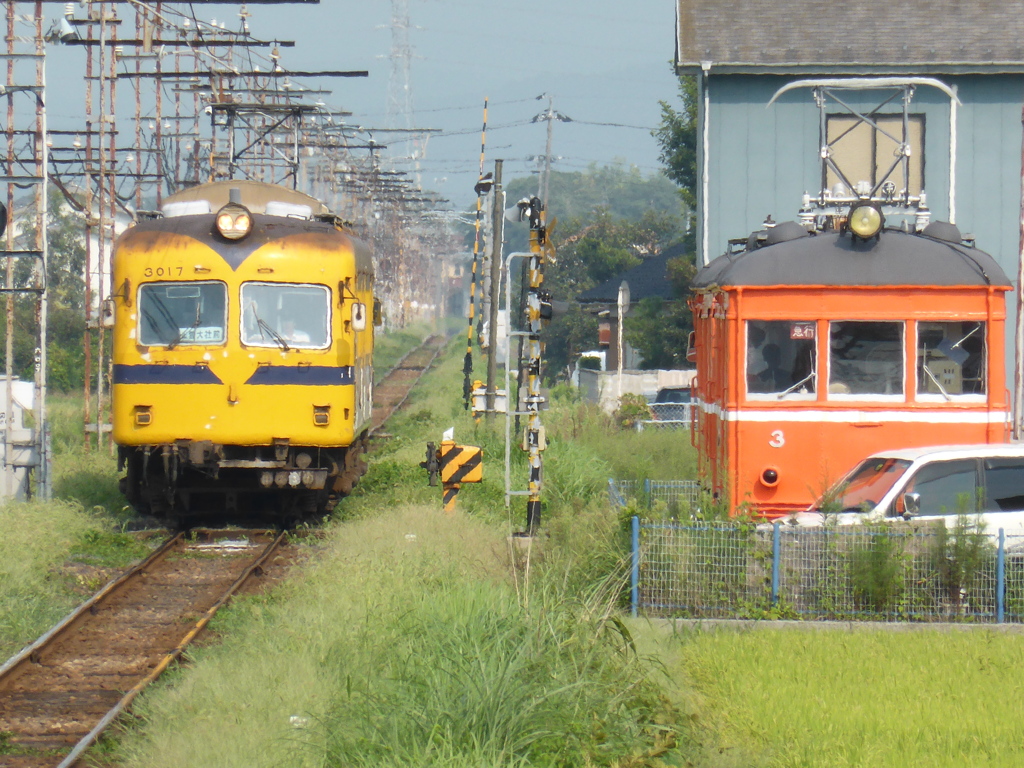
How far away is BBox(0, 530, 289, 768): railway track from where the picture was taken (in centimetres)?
785

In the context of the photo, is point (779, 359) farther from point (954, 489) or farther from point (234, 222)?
point (234, 222)

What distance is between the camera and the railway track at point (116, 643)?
7.87 m

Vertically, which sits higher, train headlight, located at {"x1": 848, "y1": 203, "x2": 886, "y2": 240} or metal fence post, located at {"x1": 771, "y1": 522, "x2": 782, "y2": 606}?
train headlight, located at {"x1": 848, "y1": 203, "x2": 886, "y2": 240}

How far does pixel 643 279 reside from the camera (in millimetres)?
47312

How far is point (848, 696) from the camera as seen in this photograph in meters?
7.54

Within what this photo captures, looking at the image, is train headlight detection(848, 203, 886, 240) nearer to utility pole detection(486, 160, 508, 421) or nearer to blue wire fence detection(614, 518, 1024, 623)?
blue wire fence detection(614, 518, 1024, 623)

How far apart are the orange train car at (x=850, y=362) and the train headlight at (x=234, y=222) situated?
540 centimetres

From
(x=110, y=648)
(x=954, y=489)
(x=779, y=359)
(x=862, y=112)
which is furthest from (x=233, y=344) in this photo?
(x=862, y=112)

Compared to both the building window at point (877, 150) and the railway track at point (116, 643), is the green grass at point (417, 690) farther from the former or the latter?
the building window at point (877, 150)

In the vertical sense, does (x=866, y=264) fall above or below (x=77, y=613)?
above

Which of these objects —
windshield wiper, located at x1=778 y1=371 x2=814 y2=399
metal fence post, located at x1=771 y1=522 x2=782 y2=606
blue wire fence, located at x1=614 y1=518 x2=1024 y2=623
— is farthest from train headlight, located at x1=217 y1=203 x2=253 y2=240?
metal fence post, located at x1=771 y1=522 x2=782 y2=606

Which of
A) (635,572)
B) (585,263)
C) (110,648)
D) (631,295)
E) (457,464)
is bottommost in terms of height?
(110,648)

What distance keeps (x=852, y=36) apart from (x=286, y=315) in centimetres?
1101

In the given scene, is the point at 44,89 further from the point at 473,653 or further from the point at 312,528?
the point at 473,653
